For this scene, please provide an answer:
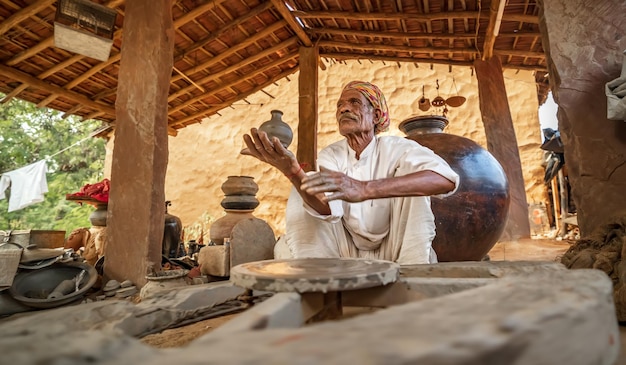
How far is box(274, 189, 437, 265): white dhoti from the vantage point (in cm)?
186

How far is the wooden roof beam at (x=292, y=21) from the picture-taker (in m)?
4.65

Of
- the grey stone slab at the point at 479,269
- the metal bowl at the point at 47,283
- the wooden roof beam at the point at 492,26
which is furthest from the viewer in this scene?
the wooden roof beam at the point at 492,26

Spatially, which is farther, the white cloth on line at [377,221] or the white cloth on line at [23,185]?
the white cloth on line at [23,185]

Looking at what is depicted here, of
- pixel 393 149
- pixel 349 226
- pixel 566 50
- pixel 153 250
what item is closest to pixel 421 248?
pixel 349 226

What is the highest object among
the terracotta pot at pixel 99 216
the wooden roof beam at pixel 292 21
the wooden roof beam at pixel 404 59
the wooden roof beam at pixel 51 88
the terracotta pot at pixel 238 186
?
the wooden roof beam at pixel 292 21

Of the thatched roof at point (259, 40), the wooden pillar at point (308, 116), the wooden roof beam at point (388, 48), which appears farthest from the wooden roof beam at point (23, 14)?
the wooden roof beam at point (388, 48)

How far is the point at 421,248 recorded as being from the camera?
183cm

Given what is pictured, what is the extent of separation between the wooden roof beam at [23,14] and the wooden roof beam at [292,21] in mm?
2458

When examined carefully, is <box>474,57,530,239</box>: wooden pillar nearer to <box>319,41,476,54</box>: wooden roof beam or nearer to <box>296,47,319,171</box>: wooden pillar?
<box>319,41,476,54</box>: wooden roof beam

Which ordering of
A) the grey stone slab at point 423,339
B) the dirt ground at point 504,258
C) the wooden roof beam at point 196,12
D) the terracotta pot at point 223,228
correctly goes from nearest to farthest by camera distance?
the grey stone slab at point 423,339
the dirt ground at point 504,258
the terracotta pot at point 223,228
the wooden roof beam at point 196,12

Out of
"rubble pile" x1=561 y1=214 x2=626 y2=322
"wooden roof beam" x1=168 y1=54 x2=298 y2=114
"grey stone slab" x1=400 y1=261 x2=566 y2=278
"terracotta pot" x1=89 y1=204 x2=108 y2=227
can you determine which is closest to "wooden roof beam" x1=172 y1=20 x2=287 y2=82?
"wooden roof beam" x1=168 y1=54 x2=298 y2=114

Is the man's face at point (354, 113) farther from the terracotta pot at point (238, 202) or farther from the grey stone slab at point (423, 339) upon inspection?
the terracotta pot at point (238, 202)

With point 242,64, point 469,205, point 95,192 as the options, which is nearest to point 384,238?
point 469,205

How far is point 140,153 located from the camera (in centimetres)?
282
